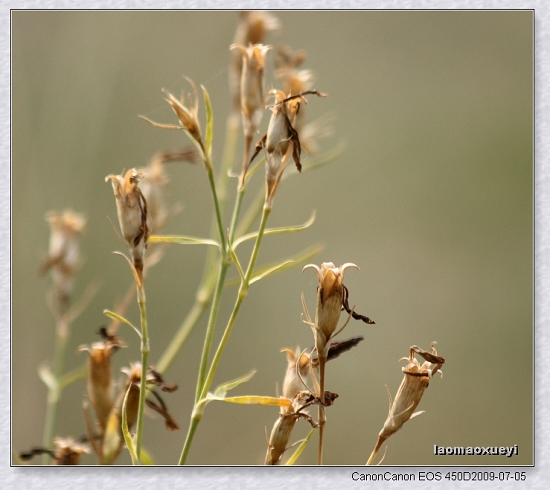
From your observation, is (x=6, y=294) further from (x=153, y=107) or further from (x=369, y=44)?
(x=369, y=44)

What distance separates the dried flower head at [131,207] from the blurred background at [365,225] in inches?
58.8

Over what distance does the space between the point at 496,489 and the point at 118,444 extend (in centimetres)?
62

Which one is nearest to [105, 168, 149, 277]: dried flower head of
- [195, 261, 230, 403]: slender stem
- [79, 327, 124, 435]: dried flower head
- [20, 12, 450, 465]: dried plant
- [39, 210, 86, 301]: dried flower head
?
[20, 12, 450, 465]: dried plant

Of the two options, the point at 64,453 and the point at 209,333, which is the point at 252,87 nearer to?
the point at 209,333

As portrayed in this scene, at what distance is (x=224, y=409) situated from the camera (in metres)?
2.53

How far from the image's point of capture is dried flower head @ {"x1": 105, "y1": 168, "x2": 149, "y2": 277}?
0.76 m

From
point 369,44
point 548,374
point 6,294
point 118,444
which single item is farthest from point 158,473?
point 369,44

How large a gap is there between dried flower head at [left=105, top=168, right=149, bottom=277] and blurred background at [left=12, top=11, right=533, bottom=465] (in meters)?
1.49

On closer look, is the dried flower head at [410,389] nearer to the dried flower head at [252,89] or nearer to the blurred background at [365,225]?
the dried flower head at [252,89]

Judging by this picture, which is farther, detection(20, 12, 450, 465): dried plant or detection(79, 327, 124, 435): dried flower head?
detection(79, 327, 124, 435): dried flower head

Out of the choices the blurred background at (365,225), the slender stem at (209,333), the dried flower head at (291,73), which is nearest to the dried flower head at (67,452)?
the slender stem at (209,333)

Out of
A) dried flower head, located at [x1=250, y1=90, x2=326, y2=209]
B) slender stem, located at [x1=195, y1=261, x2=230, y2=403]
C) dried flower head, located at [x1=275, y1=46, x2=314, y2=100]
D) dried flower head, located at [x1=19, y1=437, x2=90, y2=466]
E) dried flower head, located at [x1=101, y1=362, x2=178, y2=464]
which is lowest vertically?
dried flower head, located at [x1=19, y1=437, x2=90, y2=466]

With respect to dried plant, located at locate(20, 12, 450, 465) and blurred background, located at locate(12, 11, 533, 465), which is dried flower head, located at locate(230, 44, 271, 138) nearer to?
dried plant, located at locate(20, 12, 450, 465)

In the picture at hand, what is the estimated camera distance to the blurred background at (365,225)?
246 centimetres
